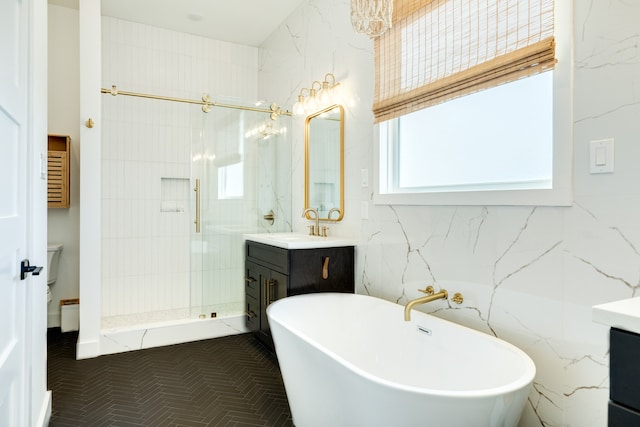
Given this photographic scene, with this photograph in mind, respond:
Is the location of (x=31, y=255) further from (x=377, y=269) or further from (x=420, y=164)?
(x=420, y=164)

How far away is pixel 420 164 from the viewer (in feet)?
7.52

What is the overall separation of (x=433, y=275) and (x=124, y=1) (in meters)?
3.55

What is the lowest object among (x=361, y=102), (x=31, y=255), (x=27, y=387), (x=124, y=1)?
(x=27, y=387)

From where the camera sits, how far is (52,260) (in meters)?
3.31

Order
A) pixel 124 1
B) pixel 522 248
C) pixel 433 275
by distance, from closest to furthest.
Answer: pixel 522 248 → pixel 433 275 → pixel 124 1

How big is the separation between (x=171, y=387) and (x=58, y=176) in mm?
2170

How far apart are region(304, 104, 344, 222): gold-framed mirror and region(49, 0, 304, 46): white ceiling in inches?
47.0

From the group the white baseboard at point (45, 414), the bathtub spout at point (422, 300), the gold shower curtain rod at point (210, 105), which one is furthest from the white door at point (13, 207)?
the gold shower curtain rod at point (210, 105)

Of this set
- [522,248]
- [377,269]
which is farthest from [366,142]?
[522,248]

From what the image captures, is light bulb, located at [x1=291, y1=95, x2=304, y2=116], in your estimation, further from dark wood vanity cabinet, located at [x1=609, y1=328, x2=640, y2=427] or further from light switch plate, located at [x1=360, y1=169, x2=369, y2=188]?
dark wood vanity cabinet, located at [x1=609, y1=328, x2=640, y2=427]

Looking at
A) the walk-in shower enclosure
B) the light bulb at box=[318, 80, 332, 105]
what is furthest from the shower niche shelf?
the light bulb at box=[318, 80, 332, 105]

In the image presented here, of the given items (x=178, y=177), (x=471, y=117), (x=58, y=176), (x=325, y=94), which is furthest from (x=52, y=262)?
(x=471, y=117)

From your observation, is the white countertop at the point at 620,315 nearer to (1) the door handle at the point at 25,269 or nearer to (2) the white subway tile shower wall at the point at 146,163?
(1) the door handle at the point at 25,269

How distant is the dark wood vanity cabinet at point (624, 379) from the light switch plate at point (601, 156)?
30.4 inches
